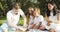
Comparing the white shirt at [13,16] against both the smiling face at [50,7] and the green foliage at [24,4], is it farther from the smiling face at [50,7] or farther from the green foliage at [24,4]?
the smiling face at [50,7]

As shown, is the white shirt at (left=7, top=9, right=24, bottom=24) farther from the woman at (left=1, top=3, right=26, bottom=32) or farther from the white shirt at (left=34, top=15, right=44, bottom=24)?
the white shirt at (left=34, top=15, right=44, bottom=24)

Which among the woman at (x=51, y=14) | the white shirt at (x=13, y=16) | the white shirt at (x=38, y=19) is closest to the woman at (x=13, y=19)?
the white shirt at (x=13, y=16)

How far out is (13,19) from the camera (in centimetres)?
146

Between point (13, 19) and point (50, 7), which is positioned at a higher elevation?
point (50, 7)

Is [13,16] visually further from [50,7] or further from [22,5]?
[50,7]

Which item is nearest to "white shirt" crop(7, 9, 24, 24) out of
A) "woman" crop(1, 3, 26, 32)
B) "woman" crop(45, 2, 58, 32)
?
"woman" crop(1, 3, 26, 32)

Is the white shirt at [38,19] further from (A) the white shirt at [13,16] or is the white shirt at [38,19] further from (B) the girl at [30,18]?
(A) the white shirt at [13,16]

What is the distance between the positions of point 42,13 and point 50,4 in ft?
0.42

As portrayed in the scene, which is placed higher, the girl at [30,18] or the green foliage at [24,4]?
the green foliage at [24,4]

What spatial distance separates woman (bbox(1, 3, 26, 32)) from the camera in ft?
4.73

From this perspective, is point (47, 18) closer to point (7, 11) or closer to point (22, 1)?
point (22, 1)

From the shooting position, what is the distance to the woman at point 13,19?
144 cm

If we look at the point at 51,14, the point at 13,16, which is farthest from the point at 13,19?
the point at 51,14

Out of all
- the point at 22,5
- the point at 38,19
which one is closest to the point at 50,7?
the point at 38,19
